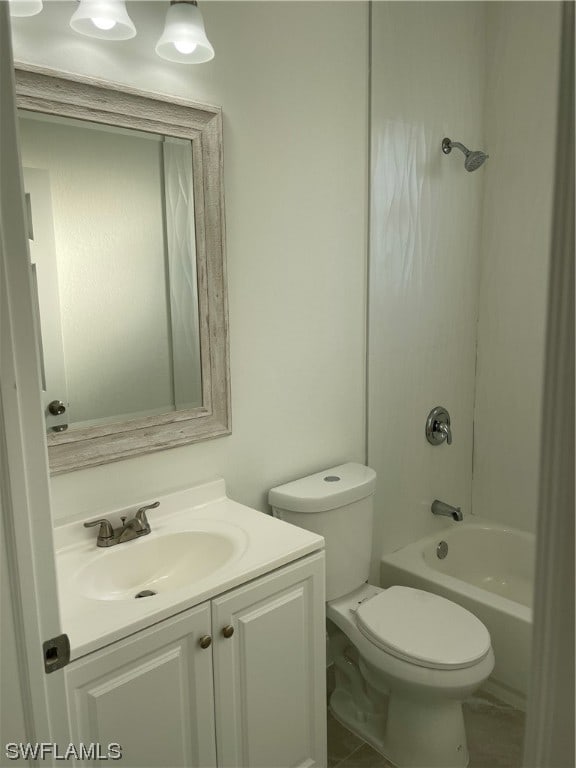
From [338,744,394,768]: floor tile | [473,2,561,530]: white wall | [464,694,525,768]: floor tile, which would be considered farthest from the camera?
[338,744,394,768]: floor tile

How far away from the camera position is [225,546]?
1.61 metres

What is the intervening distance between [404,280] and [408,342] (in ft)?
0.71

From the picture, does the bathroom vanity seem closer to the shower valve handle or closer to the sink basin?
the sink basin

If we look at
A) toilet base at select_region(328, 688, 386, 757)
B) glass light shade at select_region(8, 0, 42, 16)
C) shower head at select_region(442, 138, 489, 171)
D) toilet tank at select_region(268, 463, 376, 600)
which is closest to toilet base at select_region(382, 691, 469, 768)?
toilet base at select_region(328, 688, 386, 757)

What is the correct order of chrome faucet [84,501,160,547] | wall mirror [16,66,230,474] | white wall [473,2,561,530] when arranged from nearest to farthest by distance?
1. white wall [473,2,561,530]
2. wall mirror [16,66,230,474]
3. chrome faucet [84,501,160,547]

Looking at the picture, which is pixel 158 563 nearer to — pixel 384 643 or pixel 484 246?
pixel 384 643

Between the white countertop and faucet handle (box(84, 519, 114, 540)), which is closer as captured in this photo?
the white countertop

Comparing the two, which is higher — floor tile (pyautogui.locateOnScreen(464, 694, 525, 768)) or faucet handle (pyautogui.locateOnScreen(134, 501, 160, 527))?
faucet handle (pyautogui.locateOnScreen(134, 501, 160, 527))

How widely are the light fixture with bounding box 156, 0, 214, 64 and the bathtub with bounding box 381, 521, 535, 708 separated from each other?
139 centimetres

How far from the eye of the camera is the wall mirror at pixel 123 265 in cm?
145

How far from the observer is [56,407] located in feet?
4.97

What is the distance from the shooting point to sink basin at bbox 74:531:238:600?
1.52 meters

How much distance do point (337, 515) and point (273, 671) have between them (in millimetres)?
536

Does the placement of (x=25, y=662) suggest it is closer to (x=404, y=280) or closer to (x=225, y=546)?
(x=225, y=546)
